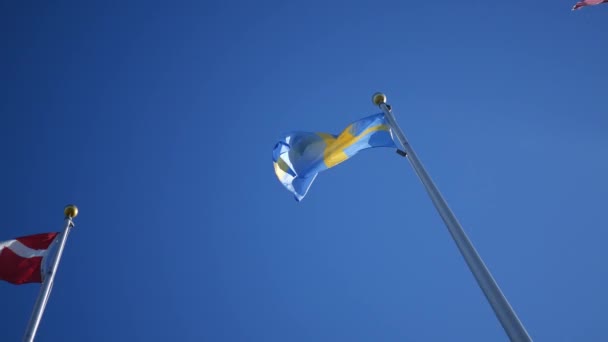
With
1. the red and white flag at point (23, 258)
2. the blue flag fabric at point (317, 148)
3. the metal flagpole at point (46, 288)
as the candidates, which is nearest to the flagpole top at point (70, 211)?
the metal flagpole at point (46, 288)

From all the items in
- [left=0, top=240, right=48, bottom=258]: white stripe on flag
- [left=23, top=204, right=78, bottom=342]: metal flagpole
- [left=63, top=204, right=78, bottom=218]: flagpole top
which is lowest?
[left=23, top=204, right=78, bottom=342]: metal flagpole

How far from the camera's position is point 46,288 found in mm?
7219

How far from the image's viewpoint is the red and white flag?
28.2ft

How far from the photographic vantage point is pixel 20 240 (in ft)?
29.5

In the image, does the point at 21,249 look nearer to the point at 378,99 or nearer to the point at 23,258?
the point at 23,258

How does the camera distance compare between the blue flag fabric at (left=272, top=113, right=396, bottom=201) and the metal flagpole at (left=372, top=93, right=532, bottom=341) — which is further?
the blue flag fabric at (left=272, top=113, right=396, bottom=201)

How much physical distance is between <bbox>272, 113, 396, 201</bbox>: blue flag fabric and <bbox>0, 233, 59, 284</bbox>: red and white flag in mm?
5070

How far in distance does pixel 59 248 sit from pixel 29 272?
1221mm

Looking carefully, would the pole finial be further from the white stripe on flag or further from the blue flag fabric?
the white stripe on flag

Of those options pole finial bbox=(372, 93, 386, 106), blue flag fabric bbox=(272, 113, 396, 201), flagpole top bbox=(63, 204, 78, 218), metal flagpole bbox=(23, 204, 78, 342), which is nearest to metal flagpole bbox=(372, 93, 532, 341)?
blue flag fabric bbox=(272, 113, 396, 201)

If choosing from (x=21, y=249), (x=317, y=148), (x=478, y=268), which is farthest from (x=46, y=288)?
(x=478, y=268)

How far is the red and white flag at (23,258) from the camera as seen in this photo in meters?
8.59

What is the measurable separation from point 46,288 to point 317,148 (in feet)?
19.0

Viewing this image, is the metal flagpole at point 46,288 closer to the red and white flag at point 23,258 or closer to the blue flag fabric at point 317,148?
the red and white flag at point 23,258
